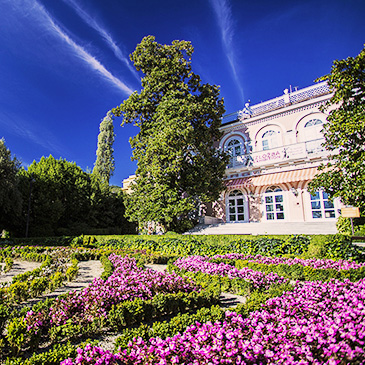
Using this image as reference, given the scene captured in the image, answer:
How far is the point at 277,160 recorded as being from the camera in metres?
17.8

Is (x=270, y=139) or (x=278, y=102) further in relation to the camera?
(x=278, y=102)

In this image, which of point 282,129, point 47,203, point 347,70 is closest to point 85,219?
point 47,203

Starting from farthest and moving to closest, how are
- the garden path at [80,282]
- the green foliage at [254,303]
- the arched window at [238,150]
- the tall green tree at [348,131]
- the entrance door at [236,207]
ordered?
the arched window at [238,150] → the entrance door at [236,207] → the tall green tree at [348,131] → the garden path at [80,282] → the green foliage at [254,303]

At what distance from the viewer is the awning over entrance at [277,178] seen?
632 inches

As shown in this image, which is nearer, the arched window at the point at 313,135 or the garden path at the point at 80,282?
the garden path at the point at 80,282

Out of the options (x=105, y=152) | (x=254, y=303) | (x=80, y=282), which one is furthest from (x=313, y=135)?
(x=105, y=152)

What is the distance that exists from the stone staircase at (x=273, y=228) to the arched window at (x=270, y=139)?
21.1ft

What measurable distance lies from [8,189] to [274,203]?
19.2 meters

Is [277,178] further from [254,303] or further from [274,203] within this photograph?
[254,303]

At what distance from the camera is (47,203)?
21.6 meters

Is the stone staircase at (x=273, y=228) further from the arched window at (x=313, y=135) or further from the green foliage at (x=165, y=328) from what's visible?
the green foliage at (x=165, y=328)

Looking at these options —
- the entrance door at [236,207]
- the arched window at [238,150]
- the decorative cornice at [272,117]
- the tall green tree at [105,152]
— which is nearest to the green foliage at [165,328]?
the entrance door at [236,207]

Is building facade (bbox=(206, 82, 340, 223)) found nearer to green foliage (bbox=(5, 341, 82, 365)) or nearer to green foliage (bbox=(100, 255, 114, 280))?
green foliage (bbox=(100, 255, 114, 280))

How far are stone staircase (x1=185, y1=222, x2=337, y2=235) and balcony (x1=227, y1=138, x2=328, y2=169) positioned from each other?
453 cm
